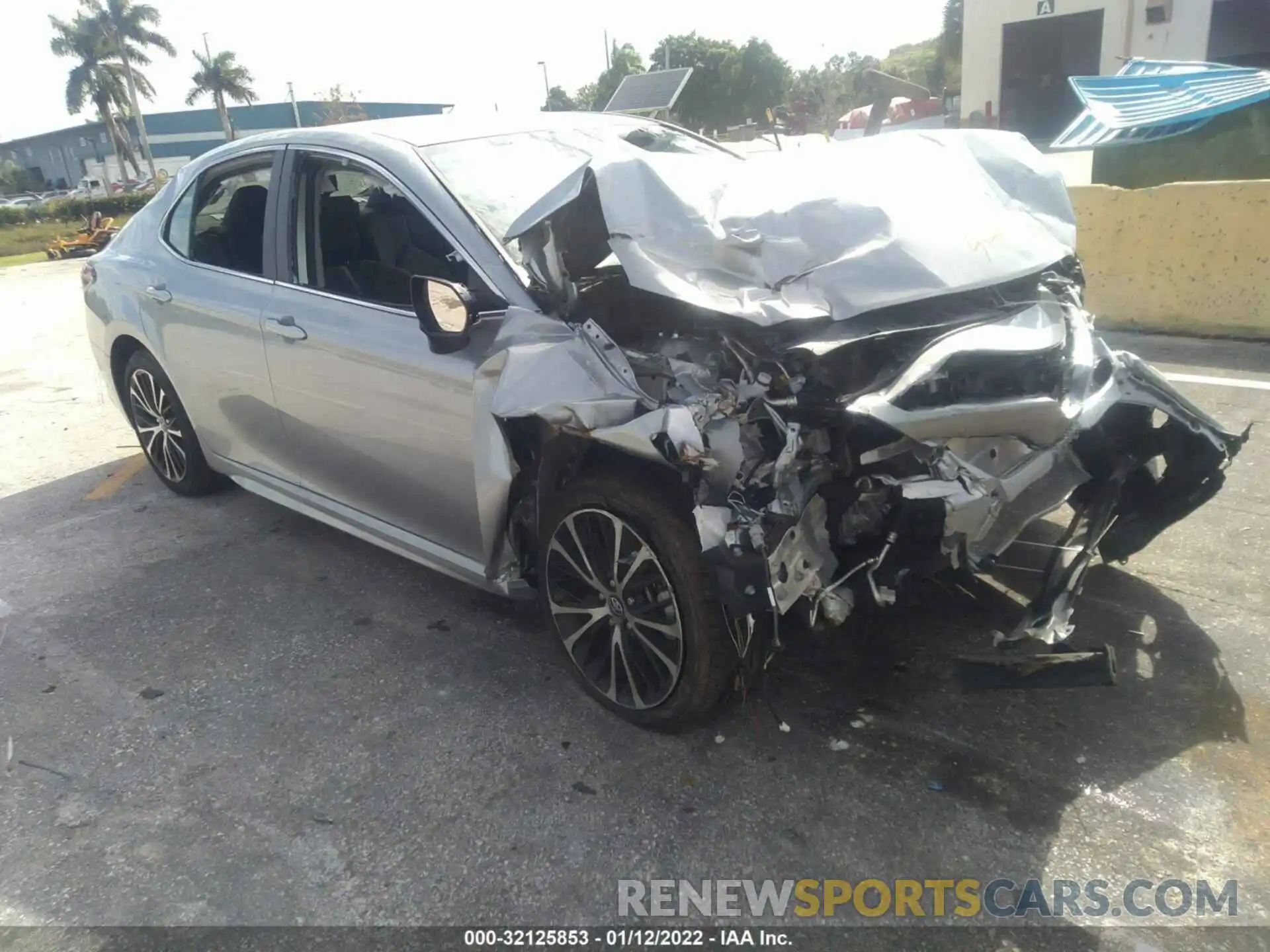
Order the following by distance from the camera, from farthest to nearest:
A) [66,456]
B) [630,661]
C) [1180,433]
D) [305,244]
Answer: [66,456] < [305,244] < [1180,433] < [630,661]

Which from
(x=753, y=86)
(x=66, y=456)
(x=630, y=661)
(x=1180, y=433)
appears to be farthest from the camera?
(x=753, y=86)

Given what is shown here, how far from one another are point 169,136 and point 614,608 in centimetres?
9580

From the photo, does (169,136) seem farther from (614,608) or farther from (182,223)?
(614,608)

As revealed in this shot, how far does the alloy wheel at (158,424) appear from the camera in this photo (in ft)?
16.2

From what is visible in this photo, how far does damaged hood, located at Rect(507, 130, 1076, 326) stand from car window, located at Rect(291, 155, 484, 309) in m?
0.59

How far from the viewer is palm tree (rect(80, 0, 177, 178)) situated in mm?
60062

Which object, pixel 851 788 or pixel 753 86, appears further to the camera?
pixel 753 86

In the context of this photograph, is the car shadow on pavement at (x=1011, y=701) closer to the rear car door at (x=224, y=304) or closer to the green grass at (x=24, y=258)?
the rear car door at (x=224, y=304)

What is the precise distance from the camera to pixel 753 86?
190 feet

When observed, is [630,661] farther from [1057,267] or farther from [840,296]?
[1057,267]

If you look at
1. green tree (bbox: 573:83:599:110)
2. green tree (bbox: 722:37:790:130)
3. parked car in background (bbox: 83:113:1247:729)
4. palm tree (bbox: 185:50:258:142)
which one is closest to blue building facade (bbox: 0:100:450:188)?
palm tree (bbox: 185:50:258:142)

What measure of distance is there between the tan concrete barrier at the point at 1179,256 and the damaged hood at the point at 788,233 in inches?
172

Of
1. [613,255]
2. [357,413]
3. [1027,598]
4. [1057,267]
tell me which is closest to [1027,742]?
[1027,598]

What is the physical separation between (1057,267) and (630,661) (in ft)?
6.93
